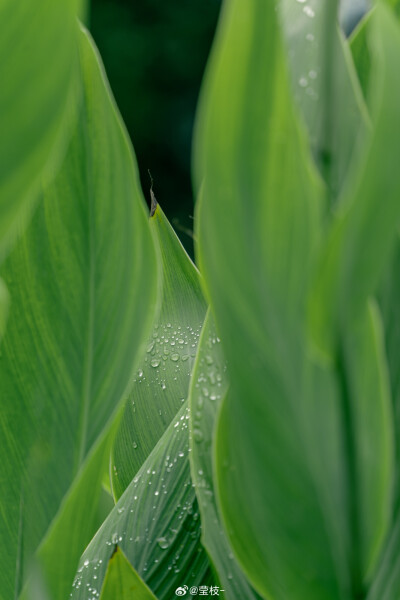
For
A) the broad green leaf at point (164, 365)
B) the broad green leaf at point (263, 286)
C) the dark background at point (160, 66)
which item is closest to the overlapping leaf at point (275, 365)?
the broad green leaf at point (263, 286)

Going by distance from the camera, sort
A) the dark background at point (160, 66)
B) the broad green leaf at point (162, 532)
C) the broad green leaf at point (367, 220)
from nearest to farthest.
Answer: the broad green leaf at point (367, 220), the broad green leaf at point (162, 532), the dark background at point (160, 66)

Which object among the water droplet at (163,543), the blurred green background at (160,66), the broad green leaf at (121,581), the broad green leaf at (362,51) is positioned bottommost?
the blurred green background at (160,66)

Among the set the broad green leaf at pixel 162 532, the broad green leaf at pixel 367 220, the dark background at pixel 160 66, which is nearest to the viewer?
the broad green leaf at pixel 367 220

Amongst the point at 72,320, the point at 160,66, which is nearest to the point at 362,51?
the point at 72,320

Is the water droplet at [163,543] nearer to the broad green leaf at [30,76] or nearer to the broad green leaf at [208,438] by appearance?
the broad green leaf at [208,438]

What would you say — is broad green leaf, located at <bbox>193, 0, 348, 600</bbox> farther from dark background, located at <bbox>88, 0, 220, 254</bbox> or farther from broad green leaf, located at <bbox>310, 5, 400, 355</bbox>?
dark background, located at <bbox>88, 0, 220, 254</bbox>

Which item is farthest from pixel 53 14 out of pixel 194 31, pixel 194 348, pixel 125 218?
pixel 194 31
